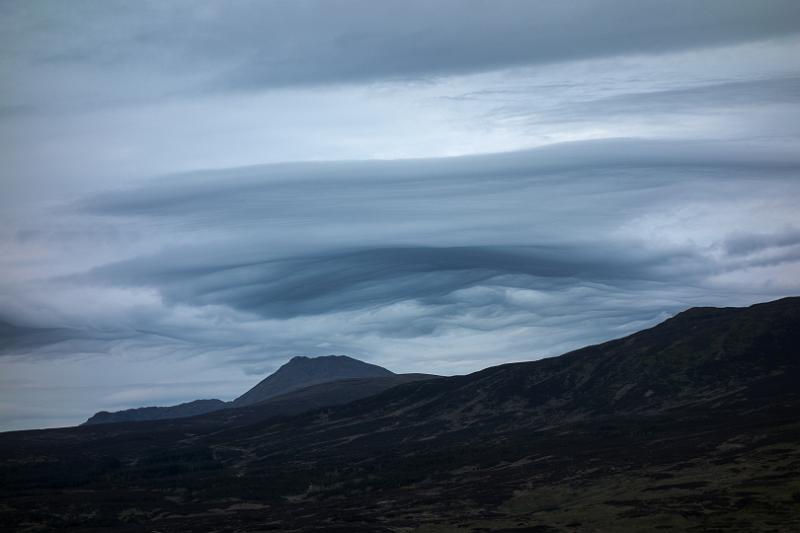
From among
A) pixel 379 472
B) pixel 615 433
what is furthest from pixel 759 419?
pixel 379 472

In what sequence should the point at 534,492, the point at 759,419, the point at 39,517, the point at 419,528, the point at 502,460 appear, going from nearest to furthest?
the point at 419,528 → the point at 534,492 → the point at 39,517 → the point at 759,419 → the point at 502,460

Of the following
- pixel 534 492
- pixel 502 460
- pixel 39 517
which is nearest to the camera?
pixel 534 492

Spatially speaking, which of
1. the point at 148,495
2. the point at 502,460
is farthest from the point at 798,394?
the point at 148,495

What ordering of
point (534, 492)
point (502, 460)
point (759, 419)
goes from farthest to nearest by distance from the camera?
point (502, 460), point (759, 419), point (534, 492)

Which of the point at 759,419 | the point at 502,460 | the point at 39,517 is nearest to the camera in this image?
the point at 39,517

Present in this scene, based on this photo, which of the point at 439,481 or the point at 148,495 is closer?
the point at 439,481

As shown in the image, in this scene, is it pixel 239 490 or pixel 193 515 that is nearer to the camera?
pixel 193 515

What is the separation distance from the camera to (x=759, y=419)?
168 meters

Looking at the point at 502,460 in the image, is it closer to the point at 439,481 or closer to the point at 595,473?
the point at 439,481

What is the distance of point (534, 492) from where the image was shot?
141 metres

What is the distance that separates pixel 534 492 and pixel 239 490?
6368 cm

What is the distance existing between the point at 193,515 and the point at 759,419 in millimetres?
101492

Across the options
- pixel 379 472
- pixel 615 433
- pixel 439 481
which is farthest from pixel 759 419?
pixel 379 472

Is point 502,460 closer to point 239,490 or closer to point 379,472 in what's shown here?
point 379,472
